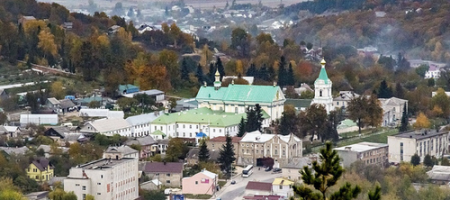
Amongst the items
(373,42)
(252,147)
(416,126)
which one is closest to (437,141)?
(416,126)

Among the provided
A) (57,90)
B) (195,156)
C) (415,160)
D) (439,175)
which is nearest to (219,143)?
(195,156)

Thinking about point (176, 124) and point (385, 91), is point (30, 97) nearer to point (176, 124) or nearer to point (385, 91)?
point (176, 124)

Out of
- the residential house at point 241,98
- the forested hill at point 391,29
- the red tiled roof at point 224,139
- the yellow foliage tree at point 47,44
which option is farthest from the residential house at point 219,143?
the forested hill at point 391,29

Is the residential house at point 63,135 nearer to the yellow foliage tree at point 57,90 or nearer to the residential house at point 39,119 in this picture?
the residential house at point 39,119

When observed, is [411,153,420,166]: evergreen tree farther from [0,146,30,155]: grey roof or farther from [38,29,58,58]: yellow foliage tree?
[38,29,58,58]: yellow foliage tree

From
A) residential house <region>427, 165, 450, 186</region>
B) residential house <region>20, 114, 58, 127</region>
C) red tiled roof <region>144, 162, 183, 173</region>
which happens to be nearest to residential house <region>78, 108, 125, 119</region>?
residential house <region>20, 114, 58, 127</region>
